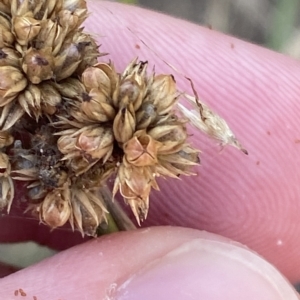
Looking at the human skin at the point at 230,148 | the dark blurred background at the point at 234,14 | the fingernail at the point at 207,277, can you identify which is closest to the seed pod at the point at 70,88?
the fingernail at the point at 207,277

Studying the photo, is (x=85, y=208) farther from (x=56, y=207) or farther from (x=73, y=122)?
(x=73, y=122)

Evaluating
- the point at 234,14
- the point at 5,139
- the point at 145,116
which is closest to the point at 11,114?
the point at 5,139

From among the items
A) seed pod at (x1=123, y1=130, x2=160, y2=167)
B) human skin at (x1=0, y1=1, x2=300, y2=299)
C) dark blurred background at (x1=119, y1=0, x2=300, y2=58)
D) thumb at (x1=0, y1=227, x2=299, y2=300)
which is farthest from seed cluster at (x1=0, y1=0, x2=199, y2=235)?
dark blurred background at (x1=119, y1=0, x2=300, y2=58)

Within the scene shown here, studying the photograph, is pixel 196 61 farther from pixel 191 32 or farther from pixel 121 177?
pixel 121 177

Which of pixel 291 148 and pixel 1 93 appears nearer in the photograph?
pixel 1 93

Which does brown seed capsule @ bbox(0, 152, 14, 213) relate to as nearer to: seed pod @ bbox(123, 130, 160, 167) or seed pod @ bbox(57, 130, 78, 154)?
seed pod @ bbox(57, 130, 78, 154)

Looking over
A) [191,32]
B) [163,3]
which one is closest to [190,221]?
[191,32]
